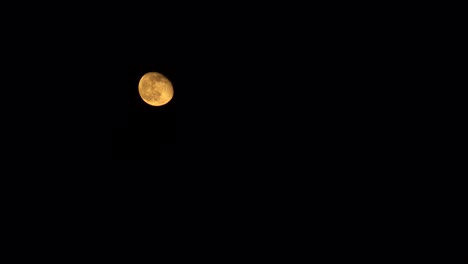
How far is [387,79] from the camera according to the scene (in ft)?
12.8

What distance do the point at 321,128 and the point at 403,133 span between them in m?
0.91

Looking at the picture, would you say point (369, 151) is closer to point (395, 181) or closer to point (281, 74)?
point (395, 181)

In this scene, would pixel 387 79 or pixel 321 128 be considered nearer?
pixel 387 79

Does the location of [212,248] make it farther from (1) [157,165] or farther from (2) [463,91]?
(2) [463,91]

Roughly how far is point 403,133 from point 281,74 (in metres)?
1.55

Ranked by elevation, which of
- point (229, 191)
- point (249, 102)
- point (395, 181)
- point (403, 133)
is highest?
point (249, 102)

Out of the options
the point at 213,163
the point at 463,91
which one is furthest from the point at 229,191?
the point at 463,91

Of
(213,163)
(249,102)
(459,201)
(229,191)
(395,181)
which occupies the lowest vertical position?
(459,201)

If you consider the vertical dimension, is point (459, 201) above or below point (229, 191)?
below

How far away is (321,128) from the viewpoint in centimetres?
418

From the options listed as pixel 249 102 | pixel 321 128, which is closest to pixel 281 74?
pixel 249 102

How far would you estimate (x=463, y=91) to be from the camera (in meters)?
3.77

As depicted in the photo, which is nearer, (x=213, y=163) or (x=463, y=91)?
(x=463, y=91)

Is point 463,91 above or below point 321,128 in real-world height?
below
